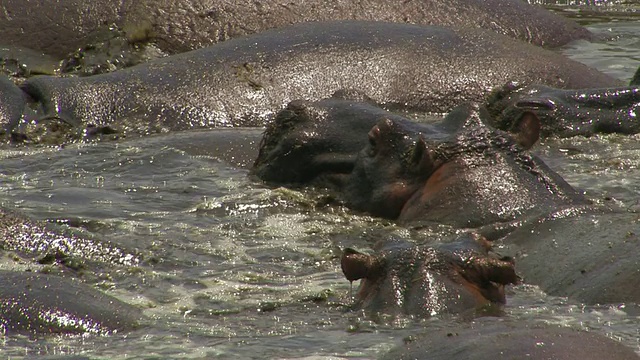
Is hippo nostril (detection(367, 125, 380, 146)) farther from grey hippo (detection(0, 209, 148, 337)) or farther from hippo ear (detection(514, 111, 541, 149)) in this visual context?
grey hippo (detection(0, 209, 148, 337))

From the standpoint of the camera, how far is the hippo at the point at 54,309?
164 inches

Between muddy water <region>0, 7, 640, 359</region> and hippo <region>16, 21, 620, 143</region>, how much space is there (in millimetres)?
531

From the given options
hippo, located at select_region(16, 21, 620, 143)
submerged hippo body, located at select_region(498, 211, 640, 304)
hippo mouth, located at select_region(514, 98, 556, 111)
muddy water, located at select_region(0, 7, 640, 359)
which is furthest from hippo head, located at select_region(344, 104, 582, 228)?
hippo, located at select_region(16, 21, 620, 143)

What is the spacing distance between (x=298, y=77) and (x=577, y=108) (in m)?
1.83

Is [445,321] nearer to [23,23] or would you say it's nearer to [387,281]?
[387,281]

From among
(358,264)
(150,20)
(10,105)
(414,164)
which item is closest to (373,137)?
(414,164)

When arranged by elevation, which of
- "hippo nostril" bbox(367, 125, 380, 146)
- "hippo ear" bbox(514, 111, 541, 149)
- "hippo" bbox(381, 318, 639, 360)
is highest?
"hippo" bbox(381, 318, 639, 360)

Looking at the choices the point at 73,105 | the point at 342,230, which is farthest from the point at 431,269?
the point at 73,105

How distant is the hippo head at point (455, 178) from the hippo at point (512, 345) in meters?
2.19

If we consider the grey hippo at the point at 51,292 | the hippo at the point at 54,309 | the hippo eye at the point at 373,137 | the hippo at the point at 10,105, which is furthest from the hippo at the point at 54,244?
the hippo at the point at 10,105

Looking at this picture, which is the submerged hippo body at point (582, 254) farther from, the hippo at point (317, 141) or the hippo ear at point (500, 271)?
the hippo at point (317, 141)

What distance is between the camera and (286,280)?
5.34 m

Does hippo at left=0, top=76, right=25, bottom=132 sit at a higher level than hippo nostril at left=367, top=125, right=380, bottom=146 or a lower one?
lower

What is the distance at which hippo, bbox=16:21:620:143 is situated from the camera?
334 inches
